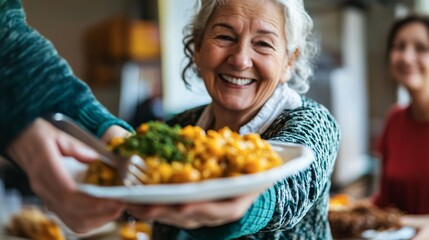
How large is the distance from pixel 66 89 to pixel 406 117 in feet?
5.25

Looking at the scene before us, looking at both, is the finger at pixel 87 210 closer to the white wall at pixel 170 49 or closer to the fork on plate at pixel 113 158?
the fork on plate at pixel 113 158

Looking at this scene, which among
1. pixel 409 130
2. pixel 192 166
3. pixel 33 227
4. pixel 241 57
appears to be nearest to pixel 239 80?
pixel 241 57

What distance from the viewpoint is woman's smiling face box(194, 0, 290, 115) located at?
78cm

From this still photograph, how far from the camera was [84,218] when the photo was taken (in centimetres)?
58

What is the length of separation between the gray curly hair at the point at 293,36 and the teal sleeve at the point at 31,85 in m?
0.25

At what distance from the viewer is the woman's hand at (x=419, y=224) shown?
4.56 feet

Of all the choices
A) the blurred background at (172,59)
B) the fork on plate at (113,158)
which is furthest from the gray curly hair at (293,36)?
the blurred background at (172,59)

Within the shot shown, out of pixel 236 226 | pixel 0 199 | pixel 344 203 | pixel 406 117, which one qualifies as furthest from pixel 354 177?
pixel 236 226

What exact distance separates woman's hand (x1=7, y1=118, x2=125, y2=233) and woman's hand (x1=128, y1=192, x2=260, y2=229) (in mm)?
32

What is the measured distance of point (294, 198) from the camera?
0.71 metres

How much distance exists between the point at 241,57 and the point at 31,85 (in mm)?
292

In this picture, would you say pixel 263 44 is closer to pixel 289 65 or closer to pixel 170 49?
pixel 289 65

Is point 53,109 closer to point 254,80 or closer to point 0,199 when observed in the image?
point 254,80

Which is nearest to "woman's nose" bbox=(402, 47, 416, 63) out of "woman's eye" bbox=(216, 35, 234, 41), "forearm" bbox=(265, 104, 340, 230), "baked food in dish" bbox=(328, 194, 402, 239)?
"baked food in dish" bbox=(328, 194, 402, 239)
